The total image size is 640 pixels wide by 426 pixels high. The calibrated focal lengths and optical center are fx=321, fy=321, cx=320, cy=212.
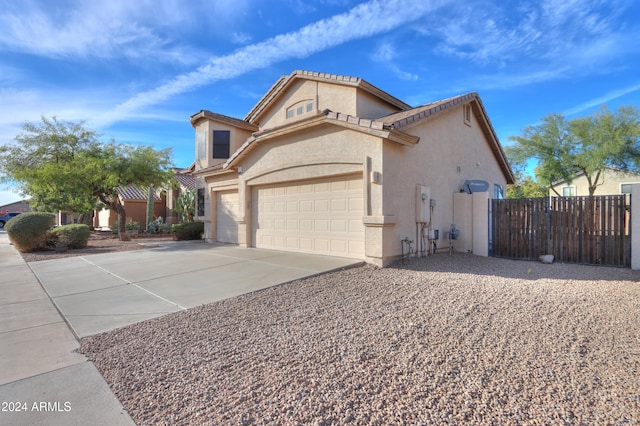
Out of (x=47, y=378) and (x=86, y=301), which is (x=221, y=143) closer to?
(x=86, y=301)

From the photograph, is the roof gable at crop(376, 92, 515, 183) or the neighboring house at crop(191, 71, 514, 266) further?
the roof gable at crop(376, 92, 515, 183)

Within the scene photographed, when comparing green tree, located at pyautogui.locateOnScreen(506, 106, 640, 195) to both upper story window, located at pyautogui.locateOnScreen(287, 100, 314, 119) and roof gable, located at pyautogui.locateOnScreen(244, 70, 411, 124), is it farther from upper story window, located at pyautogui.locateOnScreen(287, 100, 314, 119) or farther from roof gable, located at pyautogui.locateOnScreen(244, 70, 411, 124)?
upper story window, located at pyautogui.locateOnScreen(287, 100, 314, 119)

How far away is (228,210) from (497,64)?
41.5 ft

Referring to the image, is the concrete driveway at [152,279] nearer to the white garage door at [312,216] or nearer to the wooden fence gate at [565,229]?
the white garage door at [312,216]

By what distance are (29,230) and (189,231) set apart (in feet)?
20.8

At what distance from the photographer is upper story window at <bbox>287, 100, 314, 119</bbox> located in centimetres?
1447

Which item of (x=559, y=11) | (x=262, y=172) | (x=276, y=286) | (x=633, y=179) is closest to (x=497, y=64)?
(x=559, y=11)

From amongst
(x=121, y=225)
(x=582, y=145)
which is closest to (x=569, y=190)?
(x=582, y=145)

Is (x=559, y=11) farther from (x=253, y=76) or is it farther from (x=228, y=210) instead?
(x=228, y=210)

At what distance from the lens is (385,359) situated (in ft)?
11.3

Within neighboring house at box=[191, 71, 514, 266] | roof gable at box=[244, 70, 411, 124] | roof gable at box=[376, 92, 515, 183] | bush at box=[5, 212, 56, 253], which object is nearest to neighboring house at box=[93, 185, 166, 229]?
bush at box=[5, 212, 56, 253]

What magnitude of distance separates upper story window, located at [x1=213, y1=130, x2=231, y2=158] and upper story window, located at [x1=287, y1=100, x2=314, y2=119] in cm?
424

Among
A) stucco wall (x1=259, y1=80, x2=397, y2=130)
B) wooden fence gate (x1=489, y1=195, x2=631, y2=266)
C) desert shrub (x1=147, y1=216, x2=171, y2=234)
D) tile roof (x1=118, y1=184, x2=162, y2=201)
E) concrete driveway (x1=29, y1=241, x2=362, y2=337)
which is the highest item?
stucco wall (x1=259, y1=80, x2=397, y2=130)

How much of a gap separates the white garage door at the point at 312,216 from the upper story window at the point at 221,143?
6.24 m
